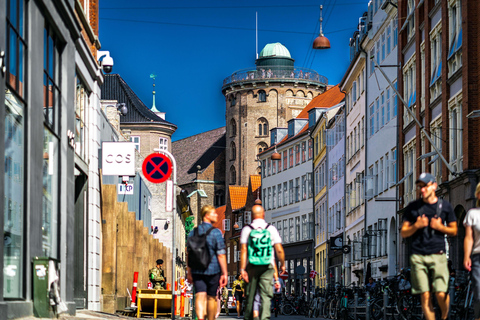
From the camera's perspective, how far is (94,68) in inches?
1029

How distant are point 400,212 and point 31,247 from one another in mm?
27493

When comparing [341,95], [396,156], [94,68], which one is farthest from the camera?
[341,95]

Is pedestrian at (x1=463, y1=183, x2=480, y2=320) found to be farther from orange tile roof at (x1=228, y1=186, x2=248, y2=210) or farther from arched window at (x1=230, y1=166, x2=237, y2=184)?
arched window at (x1=230, y1=166, x2=237, y2=184)

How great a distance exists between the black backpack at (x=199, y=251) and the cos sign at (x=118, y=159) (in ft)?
43.1

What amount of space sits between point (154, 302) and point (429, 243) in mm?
16303

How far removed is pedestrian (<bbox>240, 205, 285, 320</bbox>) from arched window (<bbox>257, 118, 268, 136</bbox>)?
9988 cm

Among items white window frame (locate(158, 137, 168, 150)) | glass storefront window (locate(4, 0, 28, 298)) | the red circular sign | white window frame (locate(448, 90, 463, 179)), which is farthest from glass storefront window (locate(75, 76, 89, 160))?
white window frame (locate(158, 137, 168, 150))

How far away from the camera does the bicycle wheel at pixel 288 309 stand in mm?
53875

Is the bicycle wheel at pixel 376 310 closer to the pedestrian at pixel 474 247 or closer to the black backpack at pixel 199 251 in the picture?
the black backpack at pixel 199 251

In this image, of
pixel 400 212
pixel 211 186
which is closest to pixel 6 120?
pixel 400 212

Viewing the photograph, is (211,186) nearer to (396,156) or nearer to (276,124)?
(276,124)

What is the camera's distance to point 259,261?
47.8ft

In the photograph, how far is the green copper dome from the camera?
4629 inches

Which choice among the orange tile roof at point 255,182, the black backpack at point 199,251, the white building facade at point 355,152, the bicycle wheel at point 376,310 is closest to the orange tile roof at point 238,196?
the orange tile roof at point 255,182
